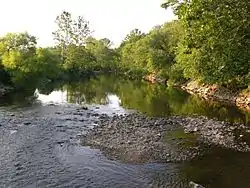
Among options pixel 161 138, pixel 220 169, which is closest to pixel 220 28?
pixel 161 138

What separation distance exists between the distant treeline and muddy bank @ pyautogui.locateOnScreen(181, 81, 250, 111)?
4.01 feet

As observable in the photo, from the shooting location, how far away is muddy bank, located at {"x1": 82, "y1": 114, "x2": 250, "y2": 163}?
21114 mm

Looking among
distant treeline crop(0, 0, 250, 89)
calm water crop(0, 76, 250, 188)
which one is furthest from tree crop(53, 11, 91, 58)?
calm water crop(0, 76, 250, 188)

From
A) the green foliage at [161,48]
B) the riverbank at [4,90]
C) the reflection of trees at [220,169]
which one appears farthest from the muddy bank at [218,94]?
the riverbank at [4,90]

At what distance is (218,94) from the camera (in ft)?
165

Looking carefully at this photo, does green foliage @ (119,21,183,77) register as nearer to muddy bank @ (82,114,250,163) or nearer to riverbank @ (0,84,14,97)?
riverbank @ (0,84,14,97)

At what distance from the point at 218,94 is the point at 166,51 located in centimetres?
2743

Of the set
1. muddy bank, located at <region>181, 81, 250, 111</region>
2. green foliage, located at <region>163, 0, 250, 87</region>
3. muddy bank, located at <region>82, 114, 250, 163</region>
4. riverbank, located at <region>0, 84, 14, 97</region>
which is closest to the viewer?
muddy bank, located at <region>82, 114, 250, 163</region>

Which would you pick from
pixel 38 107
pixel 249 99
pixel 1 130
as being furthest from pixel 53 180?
pixel 249 99

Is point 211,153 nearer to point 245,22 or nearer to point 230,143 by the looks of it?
point 230,143

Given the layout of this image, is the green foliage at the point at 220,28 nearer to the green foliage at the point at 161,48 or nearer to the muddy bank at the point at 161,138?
the muddy bank at the point at 161,138

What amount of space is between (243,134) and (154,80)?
5990 centimetres

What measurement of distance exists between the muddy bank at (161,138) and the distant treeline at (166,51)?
16.5ft

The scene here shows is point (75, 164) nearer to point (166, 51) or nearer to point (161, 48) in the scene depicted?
point (166, 51)
